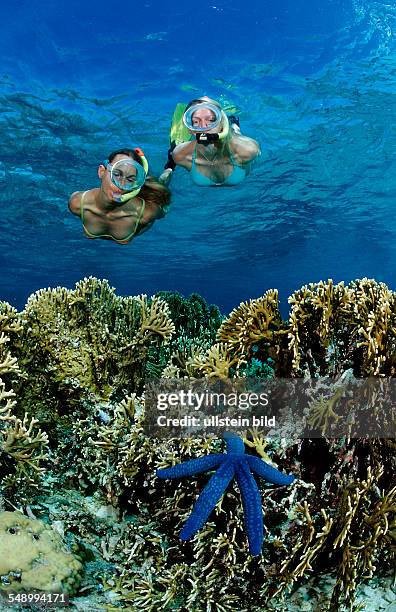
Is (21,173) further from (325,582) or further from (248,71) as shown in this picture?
(325,582)

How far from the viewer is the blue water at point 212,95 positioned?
556 inches

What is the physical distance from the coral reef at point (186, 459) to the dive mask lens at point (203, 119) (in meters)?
2.98

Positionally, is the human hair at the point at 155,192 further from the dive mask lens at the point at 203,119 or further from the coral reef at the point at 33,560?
the coral reef at the point at 33,560

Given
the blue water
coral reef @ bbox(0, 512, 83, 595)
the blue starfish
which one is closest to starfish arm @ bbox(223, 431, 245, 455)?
the blue starfish

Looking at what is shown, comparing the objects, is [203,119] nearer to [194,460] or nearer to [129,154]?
[129,154]

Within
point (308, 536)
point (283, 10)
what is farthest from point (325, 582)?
point (283, 10)

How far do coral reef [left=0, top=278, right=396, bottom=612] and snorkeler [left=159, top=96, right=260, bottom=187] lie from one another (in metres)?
3.10

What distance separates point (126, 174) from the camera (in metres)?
6.21

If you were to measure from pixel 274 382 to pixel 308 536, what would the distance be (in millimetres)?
1512

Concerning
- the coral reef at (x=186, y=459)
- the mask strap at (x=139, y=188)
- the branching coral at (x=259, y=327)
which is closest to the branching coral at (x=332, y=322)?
the coral reef at (x=186, y=459)

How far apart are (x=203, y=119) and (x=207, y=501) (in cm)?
555

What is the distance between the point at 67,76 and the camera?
15.4 m

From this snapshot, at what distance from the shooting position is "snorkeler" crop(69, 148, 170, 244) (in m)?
6.36

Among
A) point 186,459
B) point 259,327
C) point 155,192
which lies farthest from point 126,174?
point 186,459
